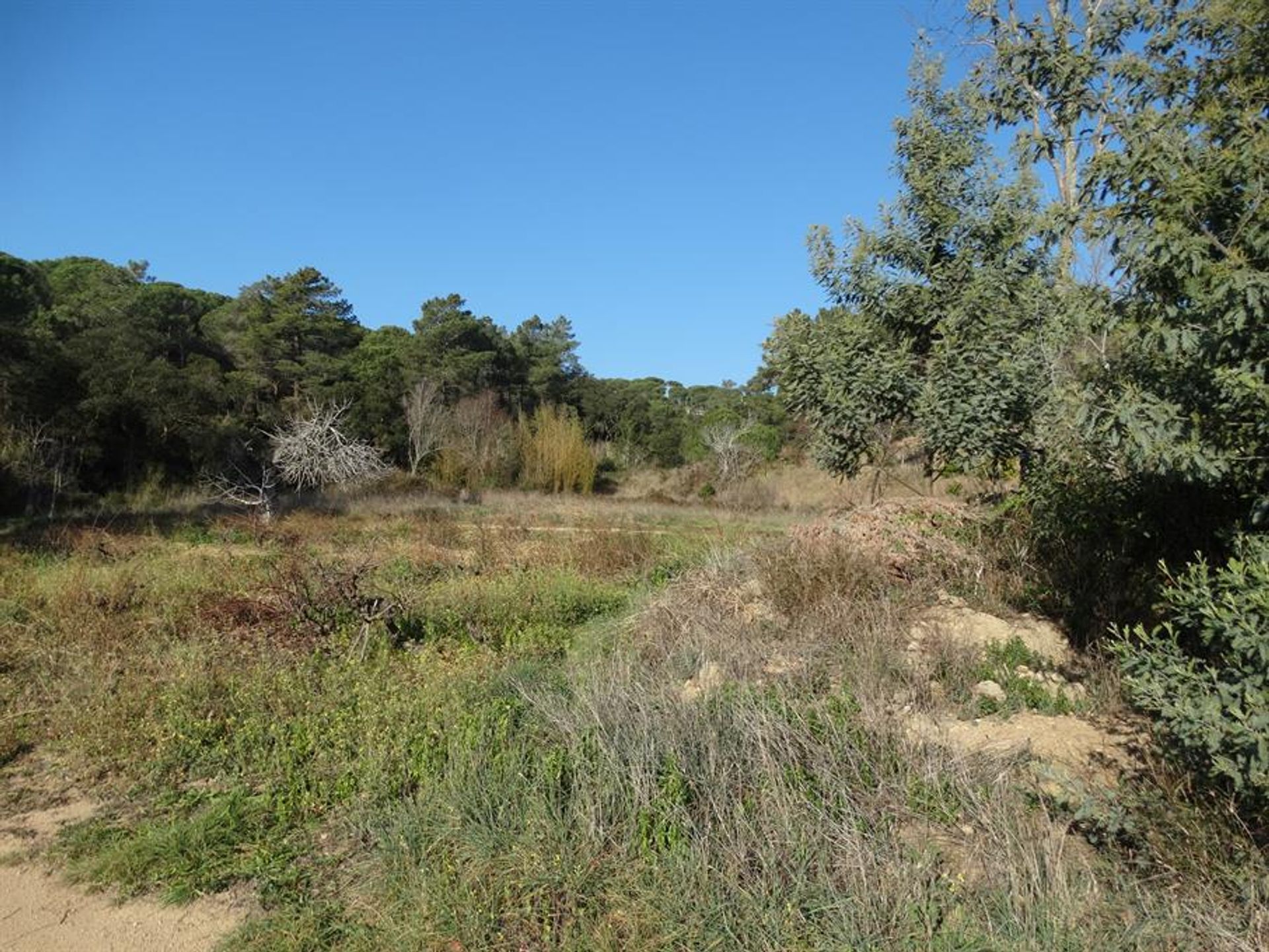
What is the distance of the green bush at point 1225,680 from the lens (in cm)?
252

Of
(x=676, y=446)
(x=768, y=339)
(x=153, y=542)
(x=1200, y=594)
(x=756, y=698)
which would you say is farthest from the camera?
(x=676, y=446)

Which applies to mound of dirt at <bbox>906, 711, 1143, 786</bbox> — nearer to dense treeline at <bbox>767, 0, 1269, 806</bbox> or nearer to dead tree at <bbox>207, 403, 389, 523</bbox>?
dense treeline at <bbox>767, 0, 1269, 806</bbox>

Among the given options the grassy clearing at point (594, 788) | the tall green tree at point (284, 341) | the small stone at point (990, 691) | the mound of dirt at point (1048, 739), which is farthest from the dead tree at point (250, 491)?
the mound of dirt at point (1048, 739)

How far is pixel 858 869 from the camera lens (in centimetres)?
289

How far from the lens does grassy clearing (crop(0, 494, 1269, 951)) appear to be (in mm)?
2820

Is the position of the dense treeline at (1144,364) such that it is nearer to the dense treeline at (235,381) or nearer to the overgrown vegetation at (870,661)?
the overgrown vegetation at (870,661)

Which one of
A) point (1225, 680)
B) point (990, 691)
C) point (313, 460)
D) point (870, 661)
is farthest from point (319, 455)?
point (1225, 680)

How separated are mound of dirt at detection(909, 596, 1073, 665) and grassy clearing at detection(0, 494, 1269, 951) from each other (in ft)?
0.71

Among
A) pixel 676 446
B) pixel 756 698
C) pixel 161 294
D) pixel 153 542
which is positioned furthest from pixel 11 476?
pixel 676 446

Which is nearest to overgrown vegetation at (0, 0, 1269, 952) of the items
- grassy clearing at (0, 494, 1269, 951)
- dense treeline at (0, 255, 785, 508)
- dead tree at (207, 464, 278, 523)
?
grassy clearing at (0, 494, 1269, 951)

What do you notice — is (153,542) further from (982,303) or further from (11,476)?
(982,303)

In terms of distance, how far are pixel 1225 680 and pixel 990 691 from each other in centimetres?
233

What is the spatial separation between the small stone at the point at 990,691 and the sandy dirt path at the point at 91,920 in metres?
4.25

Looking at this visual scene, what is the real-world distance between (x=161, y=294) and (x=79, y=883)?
33.1 metres
